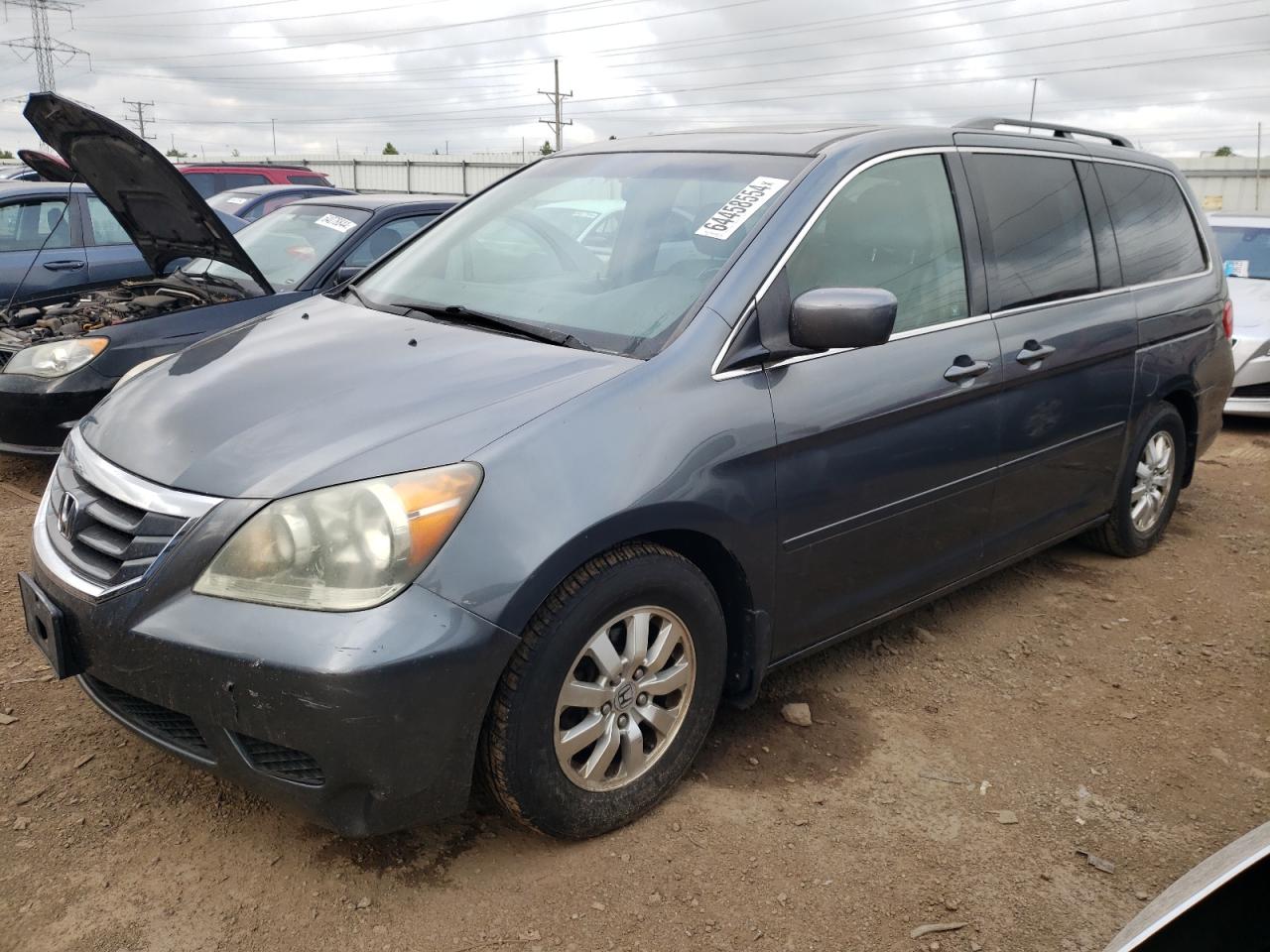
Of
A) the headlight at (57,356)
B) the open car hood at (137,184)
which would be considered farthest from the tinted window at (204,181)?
the headlight at (57,356)

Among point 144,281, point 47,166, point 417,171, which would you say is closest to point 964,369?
point 144,281

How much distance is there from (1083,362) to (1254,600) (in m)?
1.51

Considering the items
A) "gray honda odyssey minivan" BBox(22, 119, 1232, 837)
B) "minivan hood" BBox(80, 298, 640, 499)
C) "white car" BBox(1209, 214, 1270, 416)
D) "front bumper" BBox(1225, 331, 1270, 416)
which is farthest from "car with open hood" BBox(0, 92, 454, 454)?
"front bumper" BBox(1225, 331, 1270, 416)

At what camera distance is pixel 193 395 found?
2.78 meters

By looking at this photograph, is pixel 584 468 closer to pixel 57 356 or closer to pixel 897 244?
pixel 897 244

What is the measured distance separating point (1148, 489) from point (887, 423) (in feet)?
7.56

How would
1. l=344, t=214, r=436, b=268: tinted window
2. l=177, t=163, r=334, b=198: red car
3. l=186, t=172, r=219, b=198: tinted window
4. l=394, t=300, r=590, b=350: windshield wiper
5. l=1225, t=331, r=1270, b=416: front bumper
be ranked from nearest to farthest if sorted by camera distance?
l=394, t=300, r=590, b=350: windshield wiper
l=344, t=214, r=436, b=268: tinted window
l=1225, t=331, r=1270, b=416: front bumper
l=177, t=163, r=334, b=198: red car
l=186, t=172, r=219, b=198: tinted window

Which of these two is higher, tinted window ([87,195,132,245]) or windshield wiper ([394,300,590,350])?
windshield wiper ([394,300,590,350])

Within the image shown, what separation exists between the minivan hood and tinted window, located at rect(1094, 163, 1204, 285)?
2.71 metres

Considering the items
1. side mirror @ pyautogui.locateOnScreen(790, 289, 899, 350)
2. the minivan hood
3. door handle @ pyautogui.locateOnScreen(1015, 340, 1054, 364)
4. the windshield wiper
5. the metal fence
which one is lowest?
the metal fence

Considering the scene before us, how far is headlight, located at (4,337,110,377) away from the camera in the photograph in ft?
17.1

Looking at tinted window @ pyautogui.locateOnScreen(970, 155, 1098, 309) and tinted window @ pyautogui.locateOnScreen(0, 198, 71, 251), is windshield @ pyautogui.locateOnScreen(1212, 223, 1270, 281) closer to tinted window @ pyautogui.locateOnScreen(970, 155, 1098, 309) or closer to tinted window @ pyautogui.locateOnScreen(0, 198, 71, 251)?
tinted window @ pyautogui.locateOnScreen(970, 155, 1098, 309)

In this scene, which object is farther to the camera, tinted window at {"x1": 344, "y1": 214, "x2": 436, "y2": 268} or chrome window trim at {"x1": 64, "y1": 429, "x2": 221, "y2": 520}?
tinted window at {"x1": 344, "y1": 214, "x2": 436, "y2": 268}

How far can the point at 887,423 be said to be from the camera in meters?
3.16
